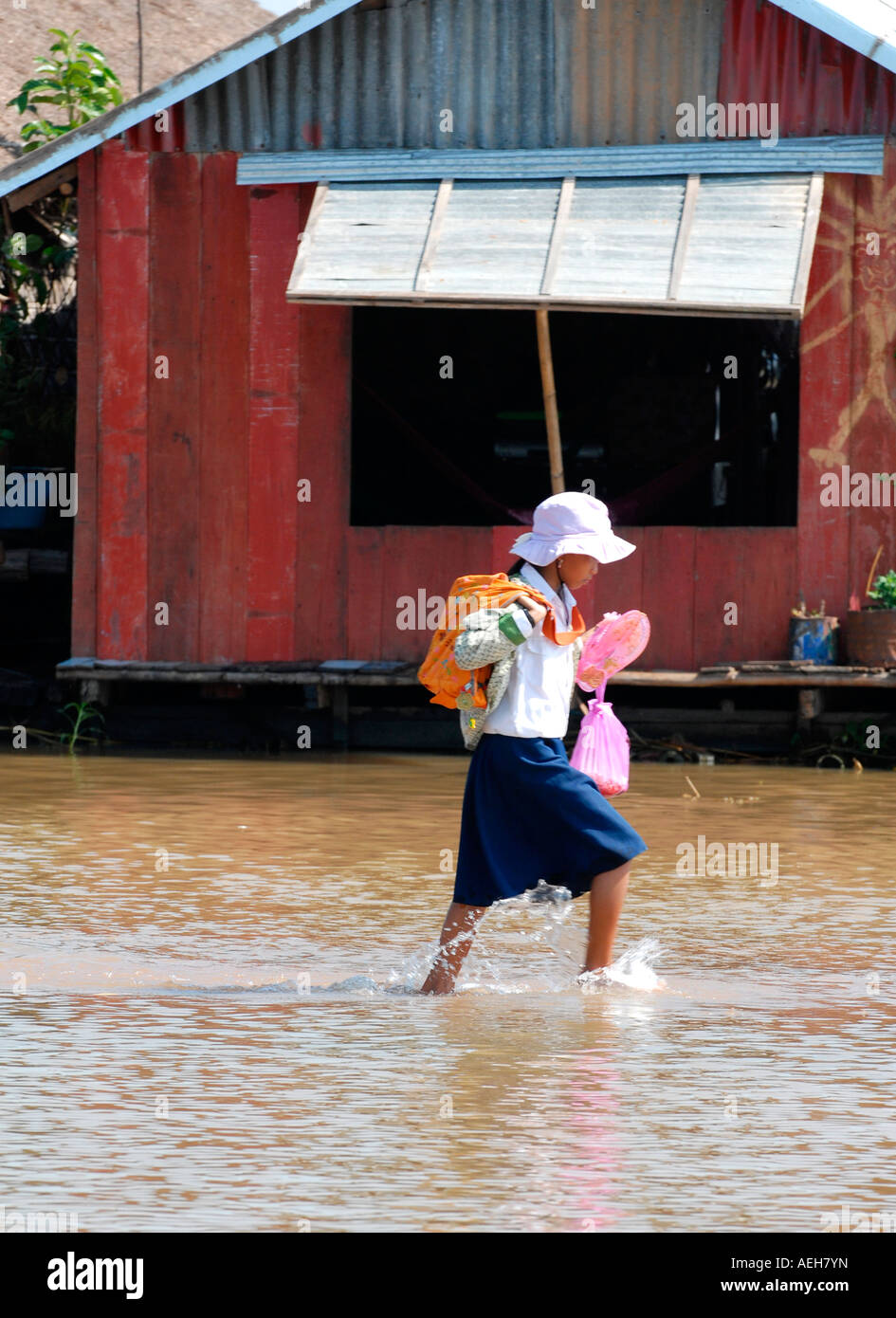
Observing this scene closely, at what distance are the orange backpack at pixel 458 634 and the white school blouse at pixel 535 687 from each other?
6 centimetres

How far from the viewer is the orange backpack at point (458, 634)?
5.87 metres

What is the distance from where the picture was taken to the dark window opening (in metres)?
15.1

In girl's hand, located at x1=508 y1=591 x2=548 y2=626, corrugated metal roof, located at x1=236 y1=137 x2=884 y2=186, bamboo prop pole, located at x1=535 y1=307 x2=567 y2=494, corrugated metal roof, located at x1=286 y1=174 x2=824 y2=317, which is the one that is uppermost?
corrugated metal roof, located at x1=236 y1=137 x2=884 y2=186

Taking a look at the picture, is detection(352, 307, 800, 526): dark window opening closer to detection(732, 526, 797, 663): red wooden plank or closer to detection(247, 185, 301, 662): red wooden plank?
detection(247, 185, 301, 662): red wooden plank

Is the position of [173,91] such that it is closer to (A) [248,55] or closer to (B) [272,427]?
(A) [248,55]

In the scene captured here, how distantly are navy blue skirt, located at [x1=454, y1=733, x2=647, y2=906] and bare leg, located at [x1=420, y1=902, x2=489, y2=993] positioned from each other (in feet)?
0.26

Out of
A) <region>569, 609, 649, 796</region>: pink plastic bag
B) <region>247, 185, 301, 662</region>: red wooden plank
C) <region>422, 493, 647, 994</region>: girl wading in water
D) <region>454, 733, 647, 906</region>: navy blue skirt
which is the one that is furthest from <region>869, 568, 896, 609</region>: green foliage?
<region>454, 733, 647, 906</region>: navy blue skirt

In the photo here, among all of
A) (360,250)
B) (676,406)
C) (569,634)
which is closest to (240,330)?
(360,250)

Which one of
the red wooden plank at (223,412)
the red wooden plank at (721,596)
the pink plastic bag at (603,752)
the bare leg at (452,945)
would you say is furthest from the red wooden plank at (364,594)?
the bare leg at (452,945)

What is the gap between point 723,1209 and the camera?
4020mm

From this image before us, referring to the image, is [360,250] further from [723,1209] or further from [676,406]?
[723,1209]

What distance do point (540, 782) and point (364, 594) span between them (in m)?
7.55

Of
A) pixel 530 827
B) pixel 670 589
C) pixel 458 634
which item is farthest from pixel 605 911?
pixel 670 589
